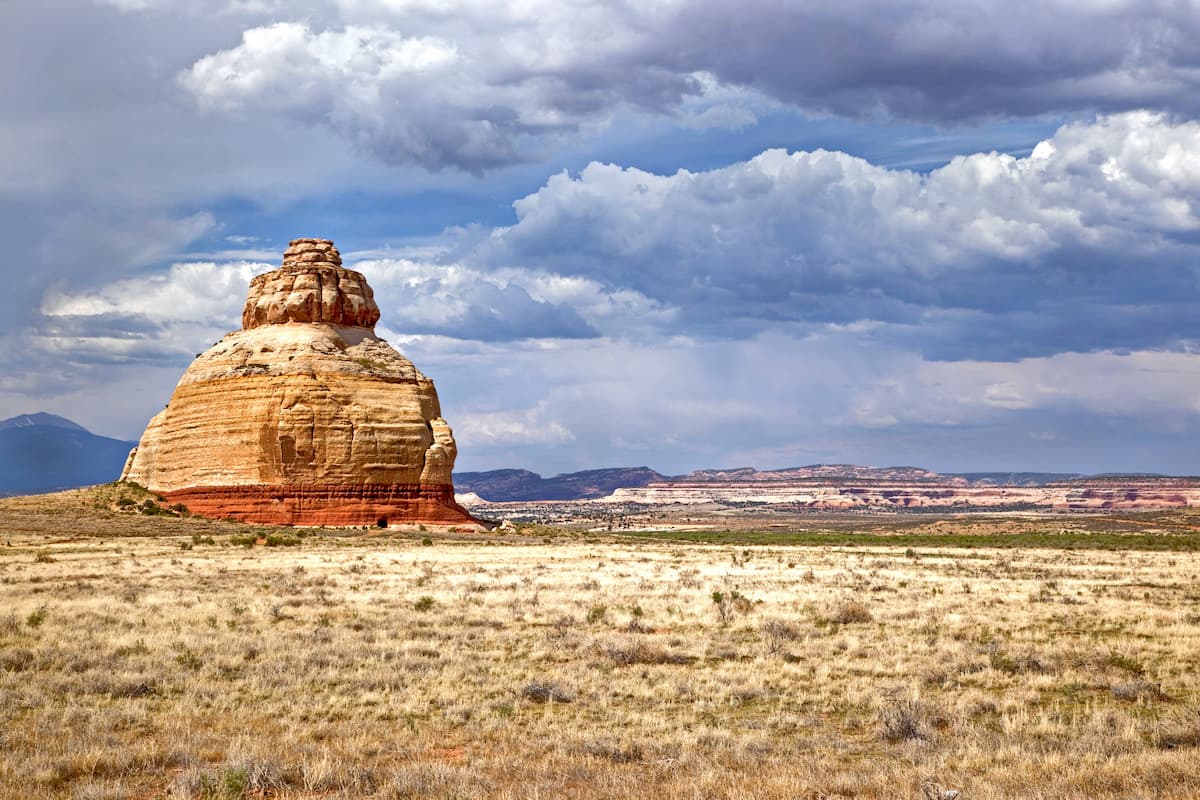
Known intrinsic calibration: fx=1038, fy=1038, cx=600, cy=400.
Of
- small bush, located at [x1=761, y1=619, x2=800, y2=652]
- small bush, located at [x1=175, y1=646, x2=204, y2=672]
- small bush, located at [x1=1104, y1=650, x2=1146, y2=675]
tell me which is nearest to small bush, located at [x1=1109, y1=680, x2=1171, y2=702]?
small bush, located at [x1=1104, y1=650, x2=1146, y2=675]

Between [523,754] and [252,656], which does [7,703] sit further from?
[523,754]

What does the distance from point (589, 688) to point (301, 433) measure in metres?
61.9

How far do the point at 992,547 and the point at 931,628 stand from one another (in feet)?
147

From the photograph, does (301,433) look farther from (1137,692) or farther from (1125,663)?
(1137,692)

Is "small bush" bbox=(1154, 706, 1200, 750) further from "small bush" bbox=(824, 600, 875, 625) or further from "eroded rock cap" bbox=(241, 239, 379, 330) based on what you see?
"eroded rock cap" bbox=(241, 239, 379, 330)

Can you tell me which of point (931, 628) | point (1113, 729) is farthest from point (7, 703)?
point (931, 628)

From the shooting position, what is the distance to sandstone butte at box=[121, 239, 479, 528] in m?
73.1

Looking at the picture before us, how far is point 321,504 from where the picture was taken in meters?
73.5

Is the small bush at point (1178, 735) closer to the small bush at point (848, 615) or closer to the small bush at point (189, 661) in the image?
the small bush at point (848, 615)

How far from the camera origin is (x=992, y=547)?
204 ft

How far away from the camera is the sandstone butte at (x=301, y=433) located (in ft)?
240

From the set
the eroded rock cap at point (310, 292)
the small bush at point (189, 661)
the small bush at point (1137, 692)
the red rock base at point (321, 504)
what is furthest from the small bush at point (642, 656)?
the eroded rock cap at point (310, 292)

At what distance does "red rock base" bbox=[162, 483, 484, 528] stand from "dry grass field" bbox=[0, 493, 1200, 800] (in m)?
42.4

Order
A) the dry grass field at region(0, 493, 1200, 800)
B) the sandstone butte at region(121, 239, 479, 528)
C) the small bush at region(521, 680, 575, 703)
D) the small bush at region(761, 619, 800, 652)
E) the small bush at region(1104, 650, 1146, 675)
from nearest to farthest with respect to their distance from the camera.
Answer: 1. the dry grass field at region(0, 493, 1200, 800)
2. the small bush at region(521, 680, 575, 703)
3. the small bush at region(1104, 650, 1146, 675)
4. the small bush at region(761, 619, 800, 652)
5. the sandstone butte at region(121, 239, 479, 528)
